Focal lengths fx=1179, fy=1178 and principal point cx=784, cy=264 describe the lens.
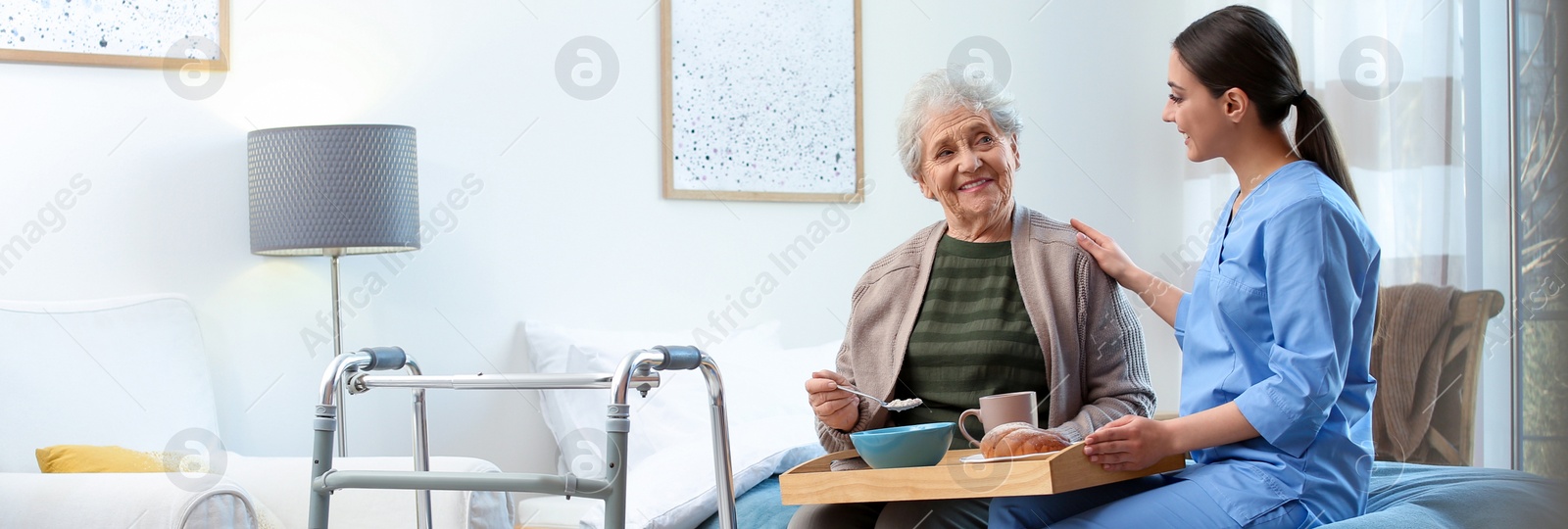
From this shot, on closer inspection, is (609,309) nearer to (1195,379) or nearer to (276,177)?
(276,177)

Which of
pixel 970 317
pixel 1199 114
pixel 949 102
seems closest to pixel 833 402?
pixel 970 317

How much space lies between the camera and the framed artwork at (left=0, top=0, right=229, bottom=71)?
2723 millimetres

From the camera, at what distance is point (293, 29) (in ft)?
9.65

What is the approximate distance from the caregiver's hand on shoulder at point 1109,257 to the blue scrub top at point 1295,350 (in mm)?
308

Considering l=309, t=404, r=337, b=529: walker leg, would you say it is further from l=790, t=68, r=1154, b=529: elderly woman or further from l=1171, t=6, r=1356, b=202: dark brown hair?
l=1171, t=6, r=1356, b=202: dark brown hair

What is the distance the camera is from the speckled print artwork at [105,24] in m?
2.72

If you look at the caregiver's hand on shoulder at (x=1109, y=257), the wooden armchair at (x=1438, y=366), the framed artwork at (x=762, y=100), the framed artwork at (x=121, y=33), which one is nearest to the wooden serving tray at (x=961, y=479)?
the caregiver's hand on shoulder at (x=1109, y=257)

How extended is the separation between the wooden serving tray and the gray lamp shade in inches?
60.2

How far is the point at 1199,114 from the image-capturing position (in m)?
1.46

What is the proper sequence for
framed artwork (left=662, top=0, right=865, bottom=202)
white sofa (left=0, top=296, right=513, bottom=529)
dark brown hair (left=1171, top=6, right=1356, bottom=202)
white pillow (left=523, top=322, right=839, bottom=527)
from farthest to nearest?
framed artwork (left=662, top=0, right=865, bottom=202) → white pillow (left=523, top=322, right=839, bottom=527) → white sofa (left=0, top=296, right=513, bottom=529) → dark brown hair (left=1171, top=6, right=1356, bottom=202)

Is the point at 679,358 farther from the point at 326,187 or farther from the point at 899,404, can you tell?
the point at 326,187

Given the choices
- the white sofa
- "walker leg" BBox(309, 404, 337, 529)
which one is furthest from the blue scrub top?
the white sofa

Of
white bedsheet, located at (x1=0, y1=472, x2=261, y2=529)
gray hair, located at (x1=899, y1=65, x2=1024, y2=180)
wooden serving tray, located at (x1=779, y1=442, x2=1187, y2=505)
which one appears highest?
gray hair, located at (x1=899, y1=65, x2=1024, y2=180)

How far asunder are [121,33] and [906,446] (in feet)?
7.65
